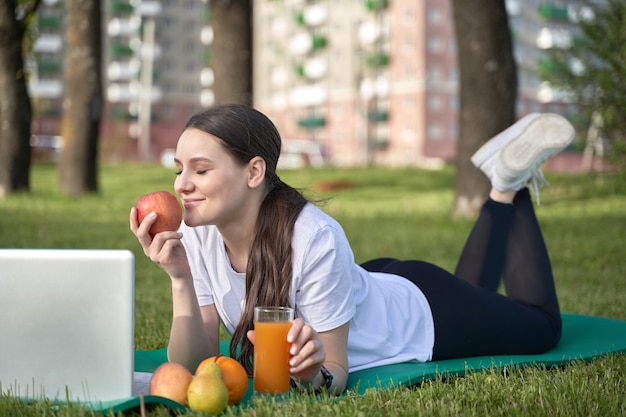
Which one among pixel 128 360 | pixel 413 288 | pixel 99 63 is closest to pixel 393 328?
pixel 413 288

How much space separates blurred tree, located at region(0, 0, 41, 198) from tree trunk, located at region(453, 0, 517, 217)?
270 inches

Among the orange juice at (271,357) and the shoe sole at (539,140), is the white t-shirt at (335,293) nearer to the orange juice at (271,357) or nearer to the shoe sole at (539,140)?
the orange juice at (271,357)

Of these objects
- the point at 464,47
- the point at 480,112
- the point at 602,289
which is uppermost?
the point at 464,47

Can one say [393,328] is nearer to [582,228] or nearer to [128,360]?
[128,360]

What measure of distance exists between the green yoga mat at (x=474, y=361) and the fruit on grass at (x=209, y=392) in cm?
7

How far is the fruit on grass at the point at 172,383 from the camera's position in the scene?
8.57 feet

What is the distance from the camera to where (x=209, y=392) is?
251 cm

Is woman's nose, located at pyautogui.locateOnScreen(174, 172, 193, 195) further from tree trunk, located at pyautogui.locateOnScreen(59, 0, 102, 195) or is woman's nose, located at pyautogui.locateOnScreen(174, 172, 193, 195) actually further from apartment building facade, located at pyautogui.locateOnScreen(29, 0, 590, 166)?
apartment building facade, located at pyautogui.locateOnScreen(29, 0, 590, 166)

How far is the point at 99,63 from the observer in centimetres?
1360

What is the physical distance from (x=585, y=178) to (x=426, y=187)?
2913mm

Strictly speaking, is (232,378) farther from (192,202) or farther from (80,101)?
(80,101)

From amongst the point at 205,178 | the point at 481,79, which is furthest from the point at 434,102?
the point at 205,178

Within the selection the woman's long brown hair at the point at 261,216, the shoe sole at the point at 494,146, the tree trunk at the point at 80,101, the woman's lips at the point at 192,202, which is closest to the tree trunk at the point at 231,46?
the tree trunk at the point at 80,101

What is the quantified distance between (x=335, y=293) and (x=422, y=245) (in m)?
5.74
